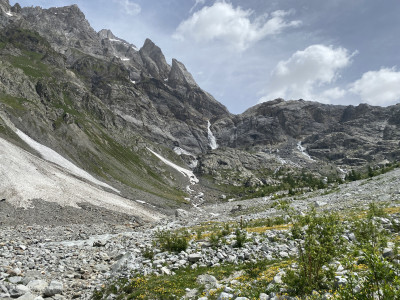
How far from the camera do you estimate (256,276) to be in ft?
42.2

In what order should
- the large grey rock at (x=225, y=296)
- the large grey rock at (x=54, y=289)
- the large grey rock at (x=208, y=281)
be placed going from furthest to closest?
the large grey rock at (x=54, y=289) < the large grey rock at (x=208, y=281) < the large grey rock at (x=225, y=296)

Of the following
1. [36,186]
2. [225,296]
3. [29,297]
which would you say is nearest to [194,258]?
[225,296]

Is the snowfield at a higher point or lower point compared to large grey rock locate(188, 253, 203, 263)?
lower

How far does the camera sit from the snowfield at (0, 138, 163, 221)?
4881cm

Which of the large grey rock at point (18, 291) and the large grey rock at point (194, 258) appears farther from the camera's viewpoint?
the large grey rock at point (194, 258)

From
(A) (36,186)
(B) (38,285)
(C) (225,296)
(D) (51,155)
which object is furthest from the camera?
(D) (51,155)

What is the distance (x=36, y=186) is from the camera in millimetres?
54906

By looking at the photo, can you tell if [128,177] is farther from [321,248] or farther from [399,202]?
[321,248]

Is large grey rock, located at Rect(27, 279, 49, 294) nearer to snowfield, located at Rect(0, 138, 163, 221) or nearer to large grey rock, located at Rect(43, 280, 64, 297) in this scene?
large grey rock, located at Rect(43, 280, 64, 297)

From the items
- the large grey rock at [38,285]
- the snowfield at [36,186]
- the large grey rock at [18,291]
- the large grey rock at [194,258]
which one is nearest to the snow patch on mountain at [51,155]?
the snowfield at [36,186]

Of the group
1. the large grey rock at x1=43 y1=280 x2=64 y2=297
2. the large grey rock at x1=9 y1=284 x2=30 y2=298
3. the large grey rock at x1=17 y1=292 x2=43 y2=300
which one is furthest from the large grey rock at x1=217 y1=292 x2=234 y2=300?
the large grey rock at x1=9 y1=284 x2=30 y2=298

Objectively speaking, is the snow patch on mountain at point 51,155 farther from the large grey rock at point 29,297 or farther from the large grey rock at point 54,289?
the large grey rock at point 29,297

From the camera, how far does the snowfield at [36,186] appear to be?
48812 millimetres

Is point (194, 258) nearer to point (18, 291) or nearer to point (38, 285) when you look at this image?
point (38, 285)
